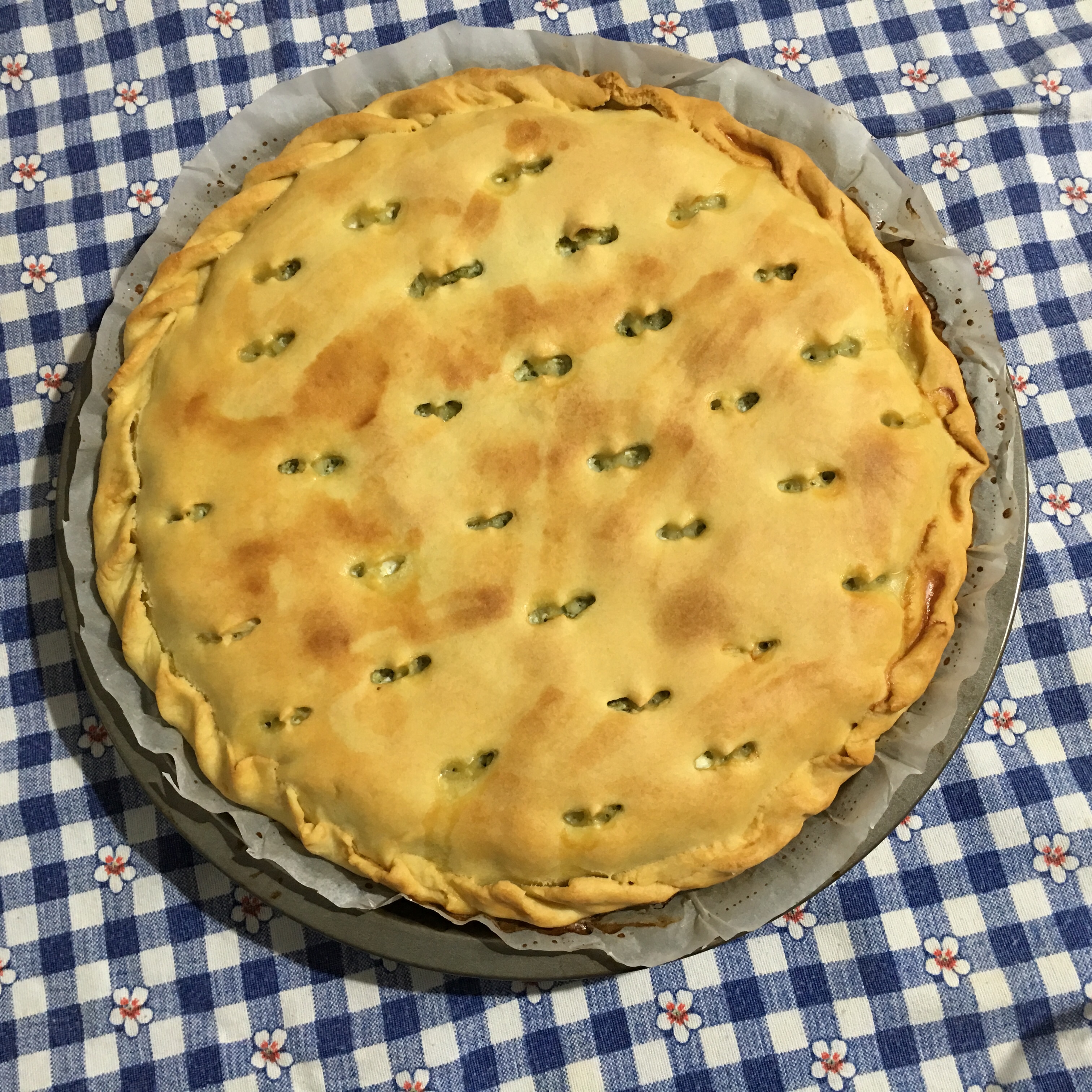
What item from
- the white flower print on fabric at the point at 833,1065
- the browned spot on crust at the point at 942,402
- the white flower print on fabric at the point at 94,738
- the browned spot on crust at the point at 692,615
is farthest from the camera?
the white flower print on fabric at the point at 94,738

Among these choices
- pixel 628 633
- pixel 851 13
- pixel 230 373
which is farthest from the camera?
pixel 851 13

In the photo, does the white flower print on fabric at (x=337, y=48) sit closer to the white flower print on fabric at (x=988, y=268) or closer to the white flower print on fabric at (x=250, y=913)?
the white flower print on fabric at (x=988, y=268)

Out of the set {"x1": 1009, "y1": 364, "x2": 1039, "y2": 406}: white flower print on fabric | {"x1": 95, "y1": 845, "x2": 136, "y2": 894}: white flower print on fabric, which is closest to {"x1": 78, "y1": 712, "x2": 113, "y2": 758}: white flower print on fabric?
{"x1": 95, "y1": 845, "x2": 136, "y2": 894}: white flower print on fabric

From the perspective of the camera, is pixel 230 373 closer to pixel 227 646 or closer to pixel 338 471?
pixel 338 471

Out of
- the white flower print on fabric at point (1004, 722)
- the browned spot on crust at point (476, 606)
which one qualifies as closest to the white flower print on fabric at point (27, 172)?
the browned spot on crust at point (476, 606)

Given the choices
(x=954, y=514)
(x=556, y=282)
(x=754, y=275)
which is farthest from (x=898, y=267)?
(x=556, y=282)

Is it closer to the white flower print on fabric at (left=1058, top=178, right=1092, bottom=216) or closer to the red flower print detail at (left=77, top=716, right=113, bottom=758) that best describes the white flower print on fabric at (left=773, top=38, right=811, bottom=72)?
the white flower print on fabric at (left=1058, top=178, right=1092, bottom=216)

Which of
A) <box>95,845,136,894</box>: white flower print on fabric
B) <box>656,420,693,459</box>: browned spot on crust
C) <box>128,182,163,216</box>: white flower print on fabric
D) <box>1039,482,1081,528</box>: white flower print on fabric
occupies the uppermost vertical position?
<box>128,182,163,216</box>: white flower print on fabric
